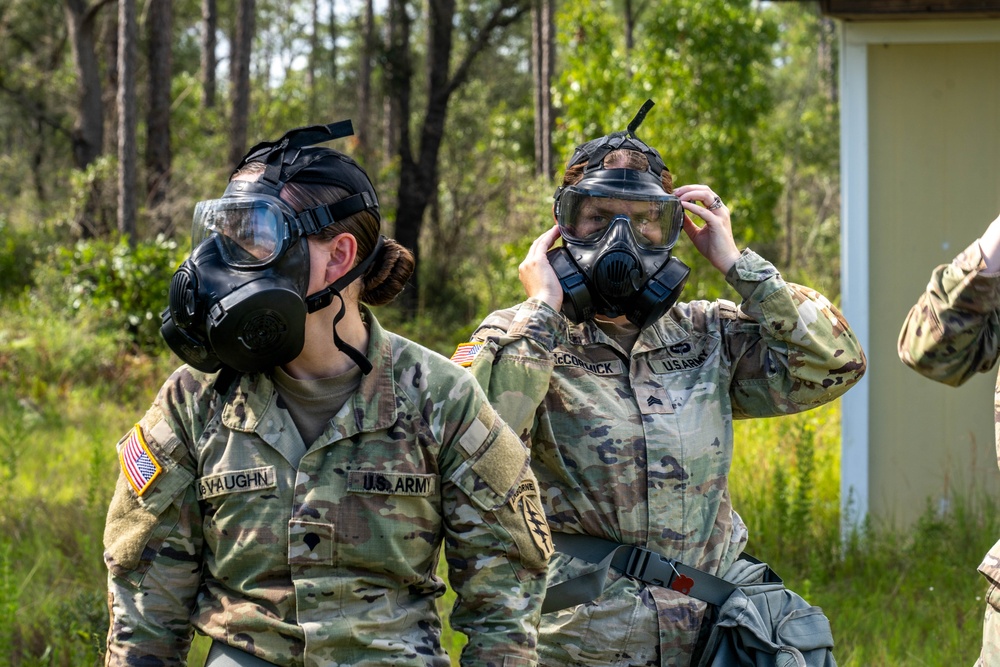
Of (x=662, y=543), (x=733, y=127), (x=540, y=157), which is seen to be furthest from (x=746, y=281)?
(x=540, y=157)

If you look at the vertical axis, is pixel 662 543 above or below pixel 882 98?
below

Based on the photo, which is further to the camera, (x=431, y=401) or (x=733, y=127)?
(x=733, y=127)

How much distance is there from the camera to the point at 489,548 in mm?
2264

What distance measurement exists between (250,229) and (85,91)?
1702cm

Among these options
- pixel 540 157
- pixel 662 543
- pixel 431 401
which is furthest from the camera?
pixel 540 157

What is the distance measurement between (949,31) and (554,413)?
4.30 meters

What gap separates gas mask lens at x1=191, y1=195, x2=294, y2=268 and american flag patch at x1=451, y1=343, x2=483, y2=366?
66 centimetres

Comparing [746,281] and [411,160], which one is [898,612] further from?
[411,160]

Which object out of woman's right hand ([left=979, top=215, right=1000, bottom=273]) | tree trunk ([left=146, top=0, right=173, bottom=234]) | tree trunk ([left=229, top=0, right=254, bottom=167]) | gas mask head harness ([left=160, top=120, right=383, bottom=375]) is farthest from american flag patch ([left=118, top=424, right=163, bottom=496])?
tree trunk ([left=229, top=0, right=254, bottom=167])

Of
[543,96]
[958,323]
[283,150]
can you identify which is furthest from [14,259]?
[958,323]

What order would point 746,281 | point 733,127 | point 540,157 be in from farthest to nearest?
1. point 540,157
2. point 733,127
3. point 746,281

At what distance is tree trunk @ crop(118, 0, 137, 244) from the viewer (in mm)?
13734

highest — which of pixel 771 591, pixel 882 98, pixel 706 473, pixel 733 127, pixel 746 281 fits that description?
pixel 733 127

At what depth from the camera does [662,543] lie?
2.70 metres
